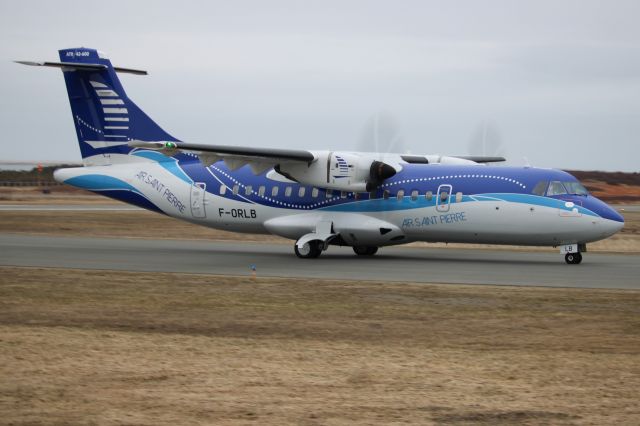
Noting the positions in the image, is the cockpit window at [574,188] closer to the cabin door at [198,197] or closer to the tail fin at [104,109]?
the cabin door at [198,197]

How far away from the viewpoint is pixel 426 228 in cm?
2525

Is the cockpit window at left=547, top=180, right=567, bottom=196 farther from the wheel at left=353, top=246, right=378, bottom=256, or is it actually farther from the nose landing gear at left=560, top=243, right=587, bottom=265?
the wheel at left=353, top=246, right=378, bottom=256

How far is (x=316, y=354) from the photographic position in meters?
12.1

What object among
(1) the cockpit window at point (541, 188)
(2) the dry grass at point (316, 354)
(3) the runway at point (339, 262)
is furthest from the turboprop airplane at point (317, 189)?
(2) the dry grass at point (316, 354)

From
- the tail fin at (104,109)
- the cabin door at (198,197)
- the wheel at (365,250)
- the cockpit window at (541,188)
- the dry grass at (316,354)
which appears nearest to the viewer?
the dry grass at (316,354)

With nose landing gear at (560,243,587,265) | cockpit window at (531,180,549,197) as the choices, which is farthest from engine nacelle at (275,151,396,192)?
nose landing gear at (560,243,587,265)

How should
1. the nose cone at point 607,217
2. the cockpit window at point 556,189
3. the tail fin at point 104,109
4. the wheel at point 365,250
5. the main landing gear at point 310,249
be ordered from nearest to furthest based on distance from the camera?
1. the nose cone at point 607,217
2. the cockpit window at point 556,189
3. the main landing gear at point 310,249
4. the wheel at point 365,250
5. the tail fin at point 104,109

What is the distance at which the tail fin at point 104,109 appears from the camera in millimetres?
28609

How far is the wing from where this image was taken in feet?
77.6

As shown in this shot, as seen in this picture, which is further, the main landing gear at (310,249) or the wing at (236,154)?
the main landing gear at (310,249)

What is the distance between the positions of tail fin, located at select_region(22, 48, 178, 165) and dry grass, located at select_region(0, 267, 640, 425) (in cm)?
1026

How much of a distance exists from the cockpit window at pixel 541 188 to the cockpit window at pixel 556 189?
0.13 meters

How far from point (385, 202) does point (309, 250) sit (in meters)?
2.61

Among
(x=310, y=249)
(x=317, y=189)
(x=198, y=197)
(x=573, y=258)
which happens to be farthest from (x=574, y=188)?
(x=198, y=197)
